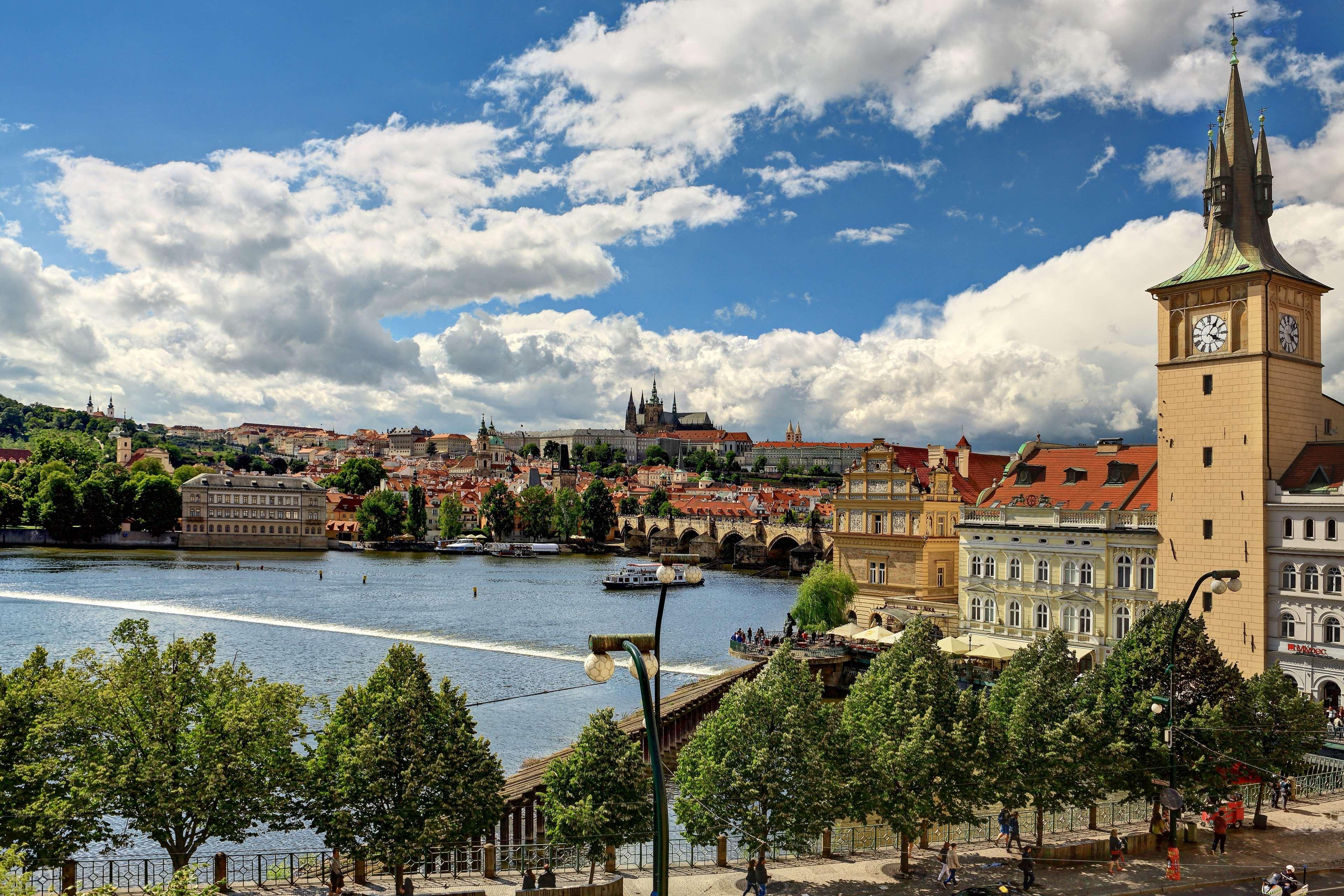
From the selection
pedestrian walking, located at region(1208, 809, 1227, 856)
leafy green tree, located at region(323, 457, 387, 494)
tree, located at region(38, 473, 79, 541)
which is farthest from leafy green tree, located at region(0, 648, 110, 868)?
leafy green tree, located at region(323, 457, 387, 494)

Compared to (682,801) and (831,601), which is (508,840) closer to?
(682,801)

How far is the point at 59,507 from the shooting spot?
120 m

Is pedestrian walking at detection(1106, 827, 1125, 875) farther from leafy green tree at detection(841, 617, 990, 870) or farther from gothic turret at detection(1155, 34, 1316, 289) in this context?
gothic turret at detection(1155, 34, 1316, 289)

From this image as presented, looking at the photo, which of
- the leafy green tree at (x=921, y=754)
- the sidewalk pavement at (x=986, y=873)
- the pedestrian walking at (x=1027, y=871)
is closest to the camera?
the pedestrian walking at (x=1027, y=871)

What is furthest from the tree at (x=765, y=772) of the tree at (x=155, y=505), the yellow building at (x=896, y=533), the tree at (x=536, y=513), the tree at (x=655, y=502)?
the tree at (x=536, y=513)

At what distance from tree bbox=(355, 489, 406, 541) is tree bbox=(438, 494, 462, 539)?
555 centimetres

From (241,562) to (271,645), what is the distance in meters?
63.4

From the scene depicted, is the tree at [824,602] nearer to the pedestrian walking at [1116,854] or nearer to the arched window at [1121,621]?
the arched window at [1121,621]

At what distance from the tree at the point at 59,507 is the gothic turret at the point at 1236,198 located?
413 feet

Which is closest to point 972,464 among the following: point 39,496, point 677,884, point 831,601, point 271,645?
point 831,601

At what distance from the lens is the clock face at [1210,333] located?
3508 cm

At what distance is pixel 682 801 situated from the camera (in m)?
20.3

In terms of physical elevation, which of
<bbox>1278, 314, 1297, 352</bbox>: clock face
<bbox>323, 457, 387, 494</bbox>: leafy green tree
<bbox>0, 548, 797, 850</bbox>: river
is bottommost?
<bbox>0, 548, 797, 850</bbox>: river

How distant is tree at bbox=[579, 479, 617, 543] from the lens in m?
148
